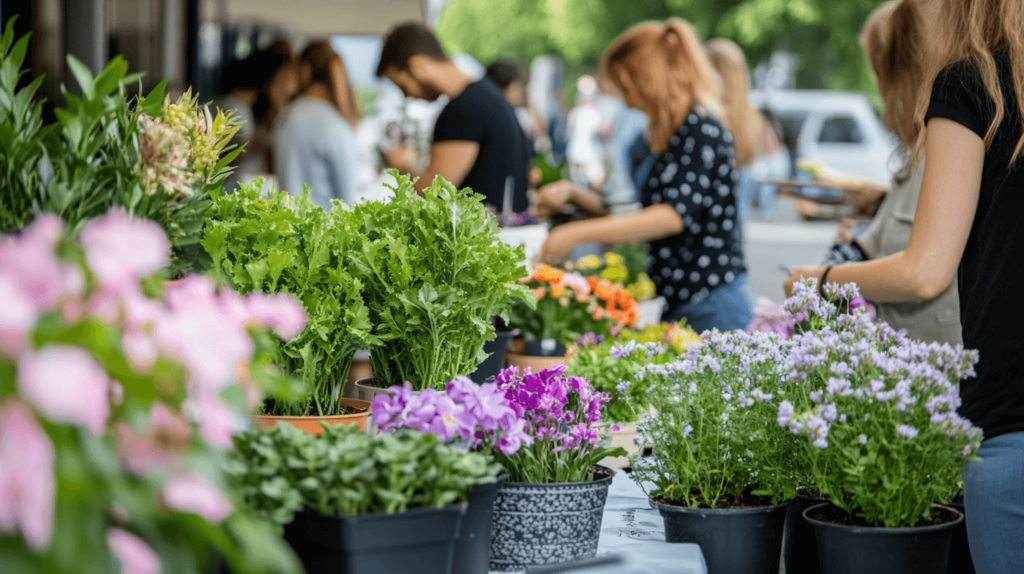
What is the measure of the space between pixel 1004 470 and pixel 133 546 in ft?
4.44

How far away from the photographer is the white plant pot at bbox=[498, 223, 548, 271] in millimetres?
3164

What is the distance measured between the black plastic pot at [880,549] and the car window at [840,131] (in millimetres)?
17842

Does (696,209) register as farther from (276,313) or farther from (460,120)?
(276,313)

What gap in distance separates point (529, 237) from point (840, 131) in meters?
16.4

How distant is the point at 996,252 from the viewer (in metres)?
1.60

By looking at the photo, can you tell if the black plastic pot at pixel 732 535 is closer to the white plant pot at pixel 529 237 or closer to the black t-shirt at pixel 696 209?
the white plant pot at pixel 529 237

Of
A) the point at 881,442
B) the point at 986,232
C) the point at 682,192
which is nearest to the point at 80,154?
the point at 881,442

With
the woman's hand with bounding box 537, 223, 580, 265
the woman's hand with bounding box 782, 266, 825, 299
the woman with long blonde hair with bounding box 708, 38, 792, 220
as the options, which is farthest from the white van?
the woman's hand with bounding box 782, 266, 825, 299

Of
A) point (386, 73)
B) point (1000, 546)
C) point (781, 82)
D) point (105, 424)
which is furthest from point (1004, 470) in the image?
point (781, 82)

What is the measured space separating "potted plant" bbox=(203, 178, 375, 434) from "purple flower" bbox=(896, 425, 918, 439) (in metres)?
0.79

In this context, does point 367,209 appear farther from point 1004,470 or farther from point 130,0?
point 130,0

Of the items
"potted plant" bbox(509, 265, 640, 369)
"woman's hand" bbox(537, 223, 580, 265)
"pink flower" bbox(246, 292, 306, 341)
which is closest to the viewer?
"pink flower" bbox(246, 292, 306, 341)

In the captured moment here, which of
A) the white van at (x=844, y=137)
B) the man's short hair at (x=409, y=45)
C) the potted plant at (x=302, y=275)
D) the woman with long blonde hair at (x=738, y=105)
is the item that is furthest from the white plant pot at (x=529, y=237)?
the white van at (x=844, y=137)

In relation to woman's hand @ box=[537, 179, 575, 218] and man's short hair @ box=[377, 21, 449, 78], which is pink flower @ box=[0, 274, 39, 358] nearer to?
man's short hair @ box=[377, 21, 449, 78]
